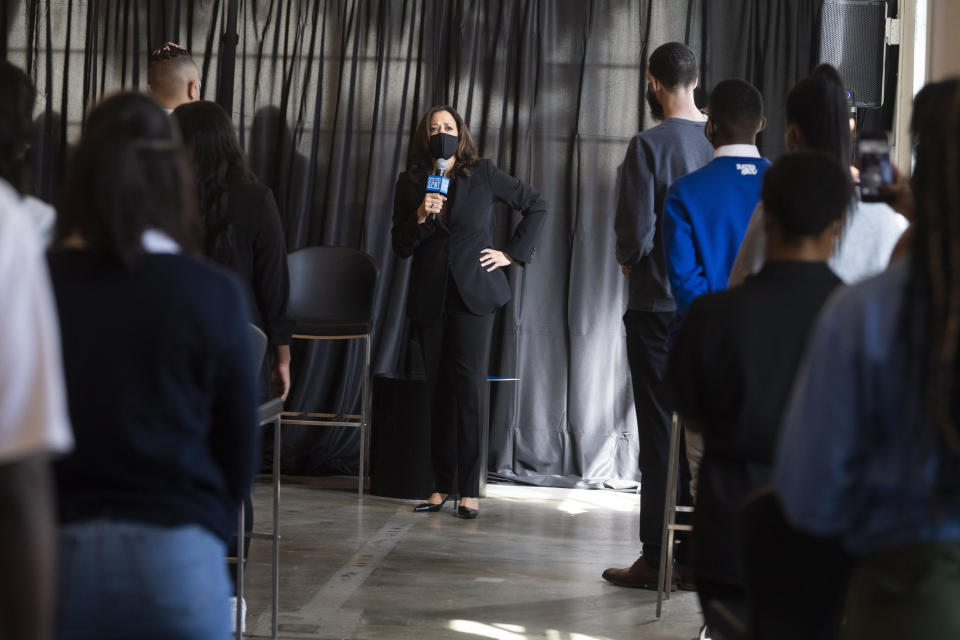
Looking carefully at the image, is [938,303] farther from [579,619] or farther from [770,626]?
[579,619]

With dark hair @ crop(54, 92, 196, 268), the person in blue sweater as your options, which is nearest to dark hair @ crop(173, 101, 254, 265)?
the person in blue sweater

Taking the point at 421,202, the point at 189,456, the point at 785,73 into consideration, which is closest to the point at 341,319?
the point at 421,202

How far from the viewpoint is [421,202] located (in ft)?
15.6

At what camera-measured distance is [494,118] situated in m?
5.66

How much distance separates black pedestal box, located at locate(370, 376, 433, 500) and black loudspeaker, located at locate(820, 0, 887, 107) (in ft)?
7.61

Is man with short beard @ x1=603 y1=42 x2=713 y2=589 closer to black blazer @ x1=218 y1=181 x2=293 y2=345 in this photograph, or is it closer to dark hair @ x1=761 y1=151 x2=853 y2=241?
black blazer @ x1=218 y1=181 x2=293 y2=345

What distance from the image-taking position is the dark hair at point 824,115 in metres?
2.44

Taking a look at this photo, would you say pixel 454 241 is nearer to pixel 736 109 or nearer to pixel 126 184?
pixel 736 109

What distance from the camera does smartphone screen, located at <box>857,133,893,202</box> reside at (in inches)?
83.0

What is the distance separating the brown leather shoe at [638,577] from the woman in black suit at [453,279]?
1.11 m

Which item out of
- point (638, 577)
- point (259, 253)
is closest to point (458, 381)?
point (638, 577)

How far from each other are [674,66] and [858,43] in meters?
1.85

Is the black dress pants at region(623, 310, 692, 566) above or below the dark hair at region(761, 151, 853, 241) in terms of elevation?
below

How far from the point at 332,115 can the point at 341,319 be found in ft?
3.63
